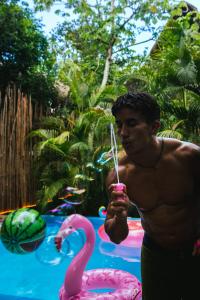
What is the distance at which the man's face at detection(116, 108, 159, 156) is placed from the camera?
161cm

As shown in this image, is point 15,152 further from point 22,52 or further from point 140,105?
point 140,105

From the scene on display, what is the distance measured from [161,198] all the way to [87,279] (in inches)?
72.8

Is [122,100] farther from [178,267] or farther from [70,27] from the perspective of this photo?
[70,27]

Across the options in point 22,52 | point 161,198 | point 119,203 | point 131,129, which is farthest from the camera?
point 22,52

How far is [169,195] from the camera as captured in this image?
1.71 meters

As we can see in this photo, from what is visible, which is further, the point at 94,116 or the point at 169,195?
the point at 94,116

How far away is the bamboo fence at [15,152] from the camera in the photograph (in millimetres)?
6997

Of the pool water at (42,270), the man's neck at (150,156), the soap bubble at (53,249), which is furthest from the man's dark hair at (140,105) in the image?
the pool water at (42,270)

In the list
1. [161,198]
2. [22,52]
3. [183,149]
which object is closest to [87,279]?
[161,198]

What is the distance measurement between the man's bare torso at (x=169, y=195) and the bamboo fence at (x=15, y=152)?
564 cm

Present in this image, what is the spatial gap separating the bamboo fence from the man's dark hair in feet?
18.7

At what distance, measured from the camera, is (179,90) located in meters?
7.26

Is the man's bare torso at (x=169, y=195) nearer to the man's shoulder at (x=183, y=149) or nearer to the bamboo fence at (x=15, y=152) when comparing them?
the man's shoulder at (x=183, y=149)

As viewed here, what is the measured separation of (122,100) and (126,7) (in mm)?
12005
